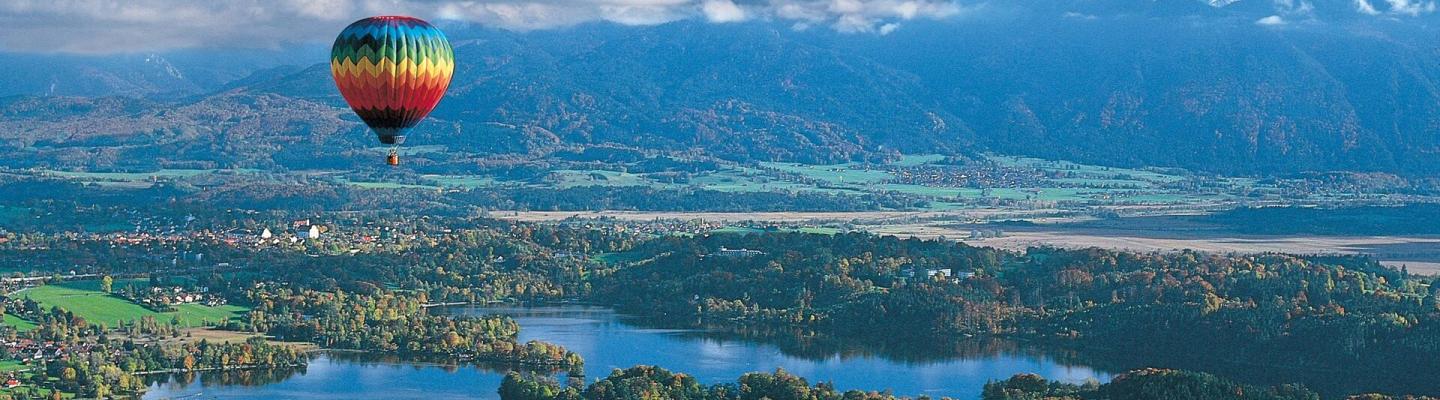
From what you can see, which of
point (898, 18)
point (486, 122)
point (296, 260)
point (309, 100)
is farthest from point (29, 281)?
point (898, 18)

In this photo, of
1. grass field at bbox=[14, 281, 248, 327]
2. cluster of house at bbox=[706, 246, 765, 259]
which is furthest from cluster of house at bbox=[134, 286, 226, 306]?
cluster of house at bbox=[706, 246, 765, 259]

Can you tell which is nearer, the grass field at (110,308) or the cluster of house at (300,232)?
the grass field at (110,308)

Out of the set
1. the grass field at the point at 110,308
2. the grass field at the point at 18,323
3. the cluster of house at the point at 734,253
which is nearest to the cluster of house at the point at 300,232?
the grass field at the point at 110,308

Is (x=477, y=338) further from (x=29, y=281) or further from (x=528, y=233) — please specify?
(x=528, y=233)

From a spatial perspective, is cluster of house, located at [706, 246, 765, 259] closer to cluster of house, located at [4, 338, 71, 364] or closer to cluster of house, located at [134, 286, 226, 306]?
cluster of house, located at [134, 286, 226, 306]

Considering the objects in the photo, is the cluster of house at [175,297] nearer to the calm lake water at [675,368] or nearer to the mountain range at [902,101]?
the calm lake water at [675,368]

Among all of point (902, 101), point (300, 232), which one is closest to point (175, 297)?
point (300, 232)
